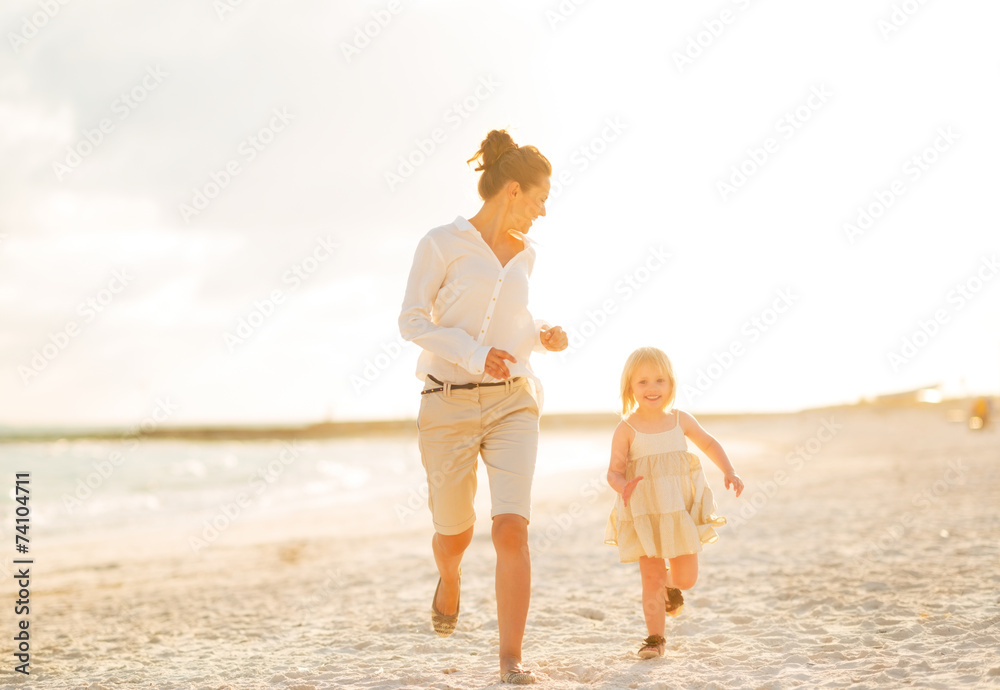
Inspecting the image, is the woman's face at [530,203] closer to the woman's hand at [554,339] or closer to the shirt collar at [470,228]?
the shirt collar at [470,228]

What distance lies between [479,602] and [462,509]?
6.79ft

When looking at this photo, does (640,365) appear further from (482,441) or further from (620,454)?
(482,441)

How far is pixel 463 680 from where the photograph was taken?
11.8ft

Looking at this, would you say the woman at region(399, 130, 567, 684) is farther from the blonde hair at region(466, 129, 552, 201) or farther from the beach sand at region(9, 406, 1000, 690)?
the beach sand at region(9, 406, 1000, 690)

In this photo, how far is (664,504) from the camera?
3801 mm

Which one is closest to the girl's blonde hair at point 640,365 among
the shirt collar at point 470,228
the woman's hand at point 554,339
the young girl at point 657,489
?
the young girl at point 657,489

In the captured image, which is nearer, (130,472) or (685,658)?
(685,658)

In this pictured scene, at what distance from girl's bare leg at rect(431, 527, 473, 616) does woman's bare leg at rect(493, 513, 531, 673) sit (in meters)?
0.35

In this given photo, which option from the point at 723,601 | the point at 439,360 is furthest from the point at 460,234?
the point at 723,601

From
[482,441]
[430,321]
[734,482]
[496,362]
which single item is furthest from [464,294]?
[734,482]

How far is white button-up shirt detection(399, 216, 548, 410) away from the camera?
3.50 meters

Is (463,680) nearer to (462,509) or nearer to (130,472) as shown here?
(462,509)

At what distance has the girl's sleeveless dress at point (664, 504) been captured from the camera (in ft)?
12.4

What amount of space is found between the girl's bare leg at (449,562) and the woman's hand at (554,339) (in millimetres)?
917
